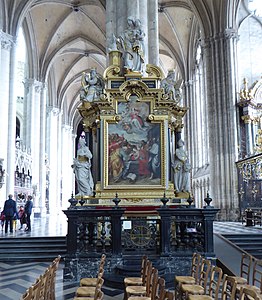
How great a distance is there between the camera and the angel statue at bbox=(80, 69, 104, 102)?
36.7ft

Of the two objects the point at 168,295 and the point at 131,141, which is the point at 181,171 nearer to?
the point at 131,141

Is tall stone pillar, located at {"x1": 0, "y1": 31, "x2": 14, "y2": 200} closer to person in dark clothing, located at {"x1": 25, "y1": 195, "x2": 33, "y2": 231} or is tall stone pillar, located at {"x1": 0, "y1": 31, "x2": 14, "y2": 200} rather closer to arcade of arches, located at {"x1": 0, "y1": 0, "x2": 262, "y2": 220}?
arcade of arches, located at {"x1": 0, "y1": 0, "x2": 262, "y2": 220}

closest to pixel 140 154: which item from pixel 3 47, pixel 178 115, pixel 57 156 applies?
pixel 178 115

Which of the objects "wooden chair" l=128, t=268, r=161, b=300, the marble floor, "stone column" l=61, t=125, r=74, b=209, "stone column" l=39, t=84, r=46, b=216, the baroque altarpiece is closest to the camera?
"wooden chair" l=128, t=268, r=161, b=300

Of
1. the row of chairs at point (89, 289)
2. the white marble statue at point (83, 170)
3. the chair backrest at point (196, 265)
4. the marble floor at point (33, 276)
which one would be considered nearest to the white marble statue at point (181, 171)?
the marble floor at point (33, 276)

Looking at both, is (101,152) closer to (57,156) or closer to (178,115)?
(178,115)

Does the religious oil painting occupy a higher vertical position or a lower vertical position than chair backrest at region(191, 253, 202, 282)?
higher

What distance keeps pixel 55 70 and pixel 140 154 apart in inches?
982

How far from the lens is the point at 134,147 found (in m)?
10.8

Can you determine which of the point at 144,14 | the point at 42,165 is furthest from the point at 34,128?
the point at 144,14

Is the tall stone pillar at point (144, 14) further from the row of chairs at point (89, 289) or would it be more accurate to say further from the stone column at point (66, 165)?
the stone column at point (66, 165)

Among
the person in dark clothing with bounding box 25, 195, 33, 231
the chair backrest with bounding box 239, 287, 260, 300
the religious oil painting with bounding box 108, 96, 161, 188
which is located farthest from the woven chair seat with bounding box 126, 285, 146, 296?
the person in dark clothing with bounding box 25, 195, 33, 231

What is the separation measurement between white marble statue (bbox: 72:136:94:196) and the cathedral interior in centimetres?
3

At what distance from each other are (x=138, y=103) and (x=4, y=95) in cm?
1030
